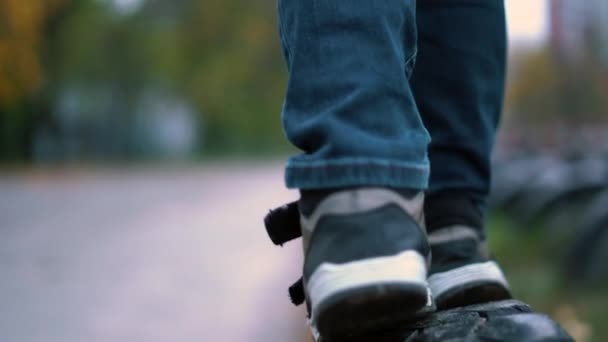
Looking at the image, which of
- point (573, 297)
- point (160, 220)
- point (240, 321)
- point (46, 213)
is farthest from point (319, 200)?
point (46, 213)

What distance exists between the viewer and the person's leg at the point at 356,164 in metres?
0.89

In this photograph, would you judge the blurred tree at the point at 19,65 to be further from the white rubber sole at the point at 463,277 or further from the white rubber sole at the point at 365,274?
the white rubber sole at the point at 365,274

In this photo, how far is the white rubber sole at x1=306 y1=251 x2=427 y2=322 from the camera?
2.86 feet

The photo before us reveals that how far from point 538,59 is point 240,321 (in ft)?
23.8

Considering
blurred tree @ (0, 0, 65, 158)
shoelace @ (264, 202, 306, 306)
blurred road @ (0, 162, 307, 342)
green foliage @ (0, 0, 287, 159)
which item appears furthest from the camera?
green foliage @ (0, 0, 287, 159)

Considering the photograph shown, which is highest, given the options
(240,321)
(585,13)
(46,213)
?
(585,13)

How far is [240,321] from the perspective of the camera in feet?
10.6

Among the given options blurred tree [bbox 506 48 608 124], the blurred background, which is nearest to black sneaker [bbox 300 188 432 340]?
the blurred background

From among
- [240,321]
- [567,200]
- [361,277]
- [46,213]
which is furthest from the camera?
[46,213]

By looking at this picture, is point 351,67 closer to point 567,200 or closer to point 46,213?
point 567,200

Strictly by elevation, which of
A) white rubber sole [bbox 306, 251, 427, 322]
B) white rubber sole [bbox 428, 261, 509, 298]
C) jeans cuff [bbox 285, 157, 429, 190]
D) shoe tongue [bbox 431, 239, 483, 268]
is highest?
jeans cuff [bbox 285, 157, 429, 190]

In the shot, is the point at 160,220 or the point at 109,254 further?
the point at 160,220

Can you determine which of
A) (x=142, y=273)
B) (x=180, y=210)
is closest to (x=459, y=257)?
(x=142, y=273)

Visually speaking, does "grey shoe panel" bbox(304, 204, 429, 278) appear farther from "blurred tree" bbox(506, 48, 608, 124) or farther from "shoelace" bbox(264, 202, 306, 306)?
"blurred tree" bbox(506, 48, 608, 124)
